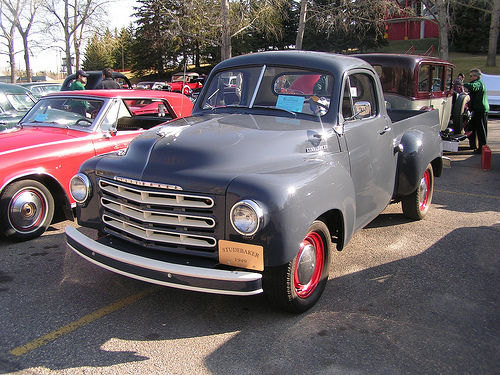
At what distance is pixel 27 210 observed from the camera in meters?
5.06

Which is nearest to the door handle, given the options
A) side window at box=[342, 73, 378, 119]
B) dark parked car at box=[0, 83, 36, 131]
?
side window at box=[342, 73, 378, 119]

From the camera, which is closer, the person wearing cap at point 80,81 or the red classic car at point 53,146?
the red classic car at point 53,146

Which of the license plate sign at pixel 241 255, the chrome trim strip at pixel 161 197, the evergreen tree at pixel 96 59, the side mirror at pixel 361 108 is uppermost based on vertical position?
the evergreen tree at pixel 96 59

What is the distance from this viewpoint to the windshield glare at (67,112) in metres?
5.94

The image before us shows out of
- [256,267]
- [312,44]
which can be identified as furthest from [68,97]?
[312,44]

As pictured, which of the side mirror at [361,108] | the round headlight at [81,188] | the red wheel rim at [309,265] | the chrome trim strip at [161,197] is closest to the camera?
the chrome trim strip at [161,197]

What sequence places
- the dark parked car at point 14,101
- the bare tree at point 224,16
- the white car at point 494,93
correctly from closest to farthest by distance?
1. the dark parked car at point 14,101
2. the white car at point 494,93
3. the bare tree at point 224,16

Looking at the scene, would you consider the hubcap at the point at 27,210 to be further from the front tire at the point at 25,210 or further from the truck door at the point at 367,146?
the truck door at the point at 367,146

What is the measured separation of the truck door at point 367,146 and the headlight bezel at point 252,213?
1430 mm

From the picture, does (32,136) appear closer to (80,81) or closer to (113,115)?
(113,115)

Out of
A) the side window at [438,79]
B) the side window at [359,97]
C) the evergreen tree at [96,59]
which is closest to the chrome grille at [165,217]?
the side window at [359,97]

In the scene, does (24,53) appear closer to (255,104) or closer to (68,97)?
(68,97)

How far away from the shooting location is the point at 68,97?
20.3ft

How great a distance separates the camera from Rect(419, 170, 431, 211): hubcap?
19.0ft
